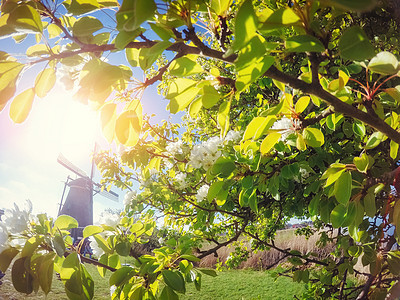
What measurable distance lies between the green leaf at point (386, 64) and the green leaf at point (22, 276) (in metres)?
0.93

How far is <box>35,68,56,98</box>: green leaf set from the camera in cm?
54

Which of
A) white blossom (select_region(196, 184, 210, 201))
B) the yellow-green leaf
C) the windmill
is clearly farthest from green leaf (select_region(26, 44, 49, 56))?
the windmill

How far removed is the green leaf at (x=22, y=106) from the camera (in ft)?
1.75

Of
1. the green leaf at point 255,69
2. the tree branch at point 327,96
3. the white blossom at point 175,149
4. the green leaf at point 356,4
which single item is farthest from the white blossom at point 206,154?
the green leaf at point 356,4

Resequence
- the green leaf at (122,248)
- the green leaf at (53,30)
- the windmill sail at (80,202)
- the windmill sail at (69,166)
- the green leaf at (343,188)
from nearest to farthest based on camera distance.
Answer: the green leaf at (53,30) < the green leaf at (343,188) < the green leaf at (122,248) < the windmill sail at (80,202) < the windmill sail at (69,166)

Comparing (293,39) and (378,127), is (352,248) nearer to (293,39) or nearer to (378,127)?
(378,127)

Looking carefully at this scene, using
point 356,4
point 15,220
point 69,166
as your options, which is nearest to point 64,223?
point 15,220

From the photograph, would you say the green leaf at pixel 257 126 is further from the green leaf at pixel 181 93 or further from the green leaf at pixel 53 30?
the green leaf at pixel 53 30

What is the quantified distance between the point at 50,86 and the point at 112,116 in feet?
0.45

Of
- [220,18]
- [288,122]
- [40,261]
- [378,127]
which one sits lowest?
[40,261]

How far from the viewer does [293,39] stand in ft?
1.38

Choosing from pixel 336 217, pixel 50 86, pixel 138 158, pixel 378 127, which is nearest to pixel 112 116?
pixel 50 86

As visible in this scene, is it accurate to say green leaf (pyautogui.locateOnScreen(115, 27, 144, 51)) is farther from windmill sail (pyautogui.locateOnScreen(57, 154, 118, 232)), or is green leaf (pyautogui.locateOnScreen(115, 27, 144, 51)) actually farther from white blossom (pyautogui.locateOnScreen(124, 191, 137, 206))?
windmill sail (pyautogui.locateOnScreen(57, 154, 118, 232))

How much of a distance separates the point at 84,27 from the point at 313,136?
69 cm
